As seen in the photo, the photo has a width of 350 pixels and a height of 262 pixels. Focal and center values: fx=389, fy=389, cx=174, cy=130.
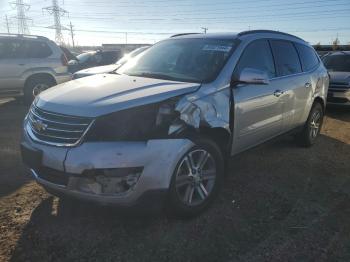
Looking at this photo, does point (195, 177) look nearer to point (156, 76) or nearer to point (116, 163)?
point (116, 163)

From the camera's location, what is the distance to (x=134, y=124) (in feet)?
10.8

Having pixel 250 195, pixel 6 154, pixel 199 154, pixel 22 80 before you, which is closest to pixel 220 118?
pixel 199 154

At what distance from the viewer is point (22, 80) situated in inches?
401

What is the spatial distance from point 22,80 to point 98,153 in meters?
7.97

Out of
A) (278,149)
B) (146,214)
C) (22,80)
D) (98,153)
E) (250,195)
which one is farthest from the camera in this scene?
(22,80)

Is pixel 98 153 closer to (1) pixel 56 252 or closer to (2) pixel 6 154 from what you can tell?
(1) pixel 56 252

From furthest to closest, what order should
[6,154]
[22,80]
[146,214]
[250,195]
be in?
[22,80] → [6,154] → [250,195] → [146,214]

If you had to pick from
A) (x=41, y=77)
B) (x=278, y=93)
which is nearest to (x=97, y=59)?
(x=41, y=77)

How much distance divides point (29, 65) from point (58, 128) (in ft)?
25.2

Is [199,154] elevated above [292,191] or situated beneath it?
elevated above

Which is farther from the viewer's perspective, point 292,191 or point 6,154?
point 6,154

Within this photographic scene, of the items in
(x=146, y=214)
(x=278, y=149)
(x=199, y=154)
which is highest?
(x=199, y=154)

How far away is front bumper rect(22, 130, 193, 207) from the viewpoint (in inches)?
123

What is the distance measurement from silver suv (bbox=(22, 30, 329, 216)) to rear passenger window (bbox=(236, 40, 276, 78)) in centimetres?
1
